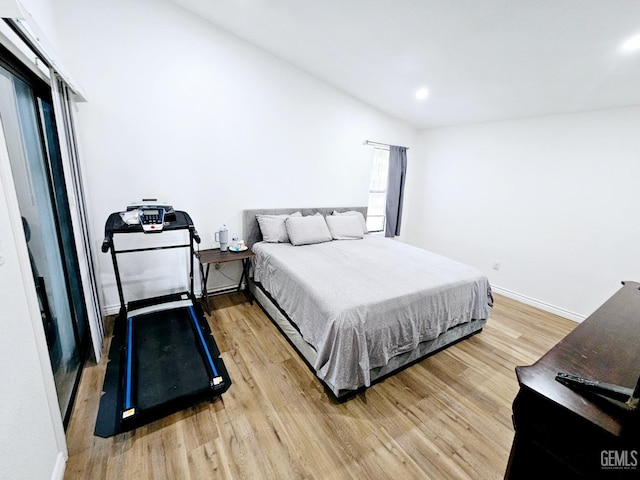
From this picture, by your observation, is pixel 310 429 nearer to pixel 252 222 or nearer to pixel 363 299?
pixel 363 299

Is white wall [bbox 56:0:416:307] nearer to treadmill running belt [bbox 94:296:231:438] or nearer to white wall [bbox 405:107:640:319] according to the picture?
treadmill running belt [bbox 94:296:231:438]

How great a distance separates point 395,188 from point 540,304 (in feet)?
8.78

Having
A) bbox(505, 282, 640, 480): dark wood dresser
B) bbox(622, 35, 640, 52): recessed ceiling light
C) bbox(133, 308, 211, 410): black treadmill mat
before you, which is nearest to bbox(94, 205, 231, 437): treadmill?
bbox(133, 308, 211, 410): black treadmill mat

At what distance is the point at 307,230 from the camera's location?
337 centimetres

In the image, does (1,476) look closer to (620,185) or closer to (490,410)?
(490,410)

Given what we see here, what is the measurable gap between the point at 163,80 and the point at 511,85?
361 cm

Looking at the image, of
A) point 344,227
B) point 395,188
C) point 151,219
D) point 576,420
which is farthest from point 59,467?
point 395,188

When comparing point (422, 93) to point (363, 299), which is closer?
point (363, 299)

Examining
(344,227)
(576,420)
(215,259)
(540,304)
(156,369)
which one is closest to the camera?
(576,420)

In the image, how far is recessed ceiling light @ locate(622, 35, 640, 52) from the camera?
1.88 metres

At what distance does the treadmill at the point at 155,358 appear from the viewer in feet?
5.45

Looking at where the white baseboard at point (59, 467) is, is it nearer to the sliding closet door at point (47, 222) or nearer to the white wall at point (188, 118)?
the sliding closet door at point (47, 222)

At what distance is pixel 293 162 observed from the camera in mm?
3623

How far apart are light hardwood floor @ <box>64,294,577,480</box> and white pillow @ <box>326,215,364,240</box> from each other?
1764mm
